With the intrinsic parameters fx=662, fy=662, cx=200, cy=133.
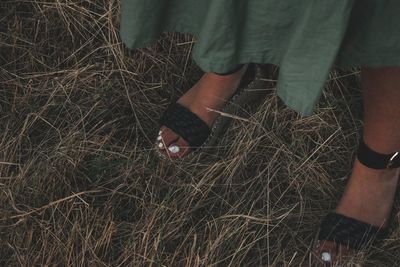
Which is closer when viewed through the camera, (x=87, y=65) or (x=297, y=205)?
(x=297, y=205)

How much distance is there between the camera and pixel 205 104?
1.47 m

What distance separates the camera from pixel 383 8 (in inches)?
38.2

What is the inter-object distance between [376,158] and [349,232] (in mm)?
158

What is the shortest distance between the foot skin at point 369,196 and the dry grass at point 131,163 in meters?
0.05

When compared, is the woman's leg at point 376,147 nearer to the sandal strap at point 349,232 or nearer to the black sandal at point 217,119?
the sandal strap at point 349,232

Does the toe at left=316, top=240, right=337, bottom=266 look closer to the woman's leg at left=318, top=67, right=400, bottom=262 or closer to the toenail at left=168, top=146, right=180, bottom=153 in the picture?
the woman's leg at left=318, top=67, right=400, bottom=262

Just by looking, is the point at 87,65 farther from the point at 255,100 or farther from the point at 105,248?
the point at 105,248

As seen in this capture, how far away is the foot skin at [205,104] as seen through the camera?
1449 millimetres

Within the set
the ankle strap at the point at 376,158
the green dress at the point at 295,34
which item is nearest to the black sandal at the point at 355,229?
the ankle strap at the point at 376,158

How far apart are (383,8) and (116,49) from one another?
2.63ft

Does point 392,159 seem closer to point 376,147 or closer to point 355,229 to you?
point 376,147

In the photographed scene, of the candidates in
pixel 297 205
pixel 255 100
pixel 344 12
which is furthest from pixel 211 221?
pixel 344 12

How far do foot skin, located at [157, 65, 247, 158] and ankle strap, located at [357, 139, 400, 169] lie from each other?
332 mm

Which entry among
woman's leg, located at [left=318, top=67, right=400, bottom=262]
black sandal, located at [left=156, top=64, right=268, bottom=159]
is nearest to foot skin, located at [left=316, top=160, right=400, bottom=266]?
woman's leg, located at [left=318, top=67, right=400, bottom=262]
